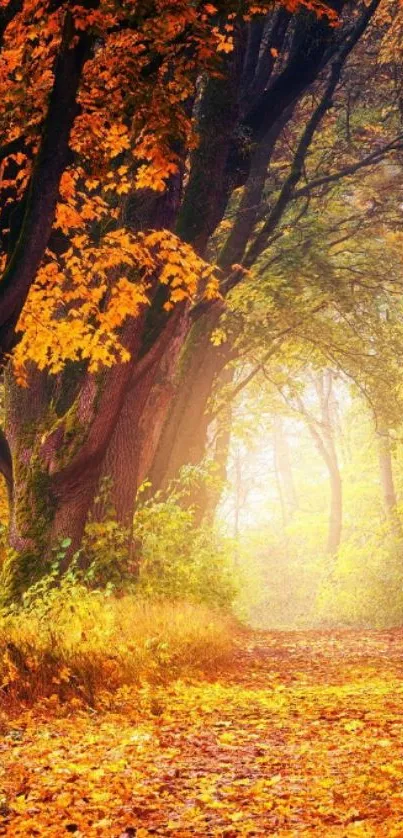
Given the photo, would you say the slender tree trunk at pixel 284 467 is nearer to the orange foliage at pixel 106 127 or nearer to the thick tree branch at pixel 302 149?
the thick tree branch at pixel 302 149

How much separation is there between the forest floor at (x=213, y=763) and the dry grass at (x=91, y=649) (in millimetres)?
270

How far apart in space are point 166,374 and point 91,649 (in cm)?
605

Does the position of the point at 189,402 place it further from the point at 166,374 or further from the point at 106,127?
the point at 106,127

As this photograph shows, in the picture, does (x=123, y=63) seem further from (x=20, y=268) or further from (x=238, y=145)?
(x=238, y=145)

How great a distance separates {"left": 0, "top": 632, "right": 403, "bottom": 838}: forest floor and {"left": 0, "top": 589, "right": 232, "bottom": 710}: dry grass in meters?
0.27

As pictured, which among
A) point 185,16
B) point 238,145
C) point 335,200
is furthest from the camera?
point 335,200

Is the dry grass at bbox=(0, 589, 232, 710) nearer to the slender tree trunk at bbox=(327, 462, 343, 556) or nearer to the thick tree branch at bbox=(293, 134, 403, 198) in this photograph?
the thick tree branch at bbox=(293, 134, 403, 198)

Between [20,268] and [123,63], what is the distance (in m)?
2.39

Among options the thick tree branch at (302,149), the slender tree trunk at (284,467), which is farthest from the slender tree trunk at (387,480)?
the slender tree trunk at (284,467)

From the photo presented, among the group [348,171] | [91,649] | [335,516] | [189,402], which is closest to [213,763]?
[91,649]

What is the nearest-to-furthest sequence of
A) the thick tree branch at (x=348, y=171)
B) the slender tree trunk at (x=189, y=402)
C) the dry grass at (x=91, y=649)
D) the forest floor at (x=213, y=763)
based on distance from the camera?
the forest floor at (x=213, y=763), the dry grass at (x=91, y=649), the thick tree branch at (x=348, y=171), the slender tree trunk at (x=189, y=402)

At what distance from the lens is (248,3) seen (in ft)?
25.8

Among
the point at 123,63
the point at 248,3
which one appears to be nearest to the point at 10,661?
the point at 123,63

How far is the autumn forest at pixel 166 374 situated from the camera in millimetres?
5957
